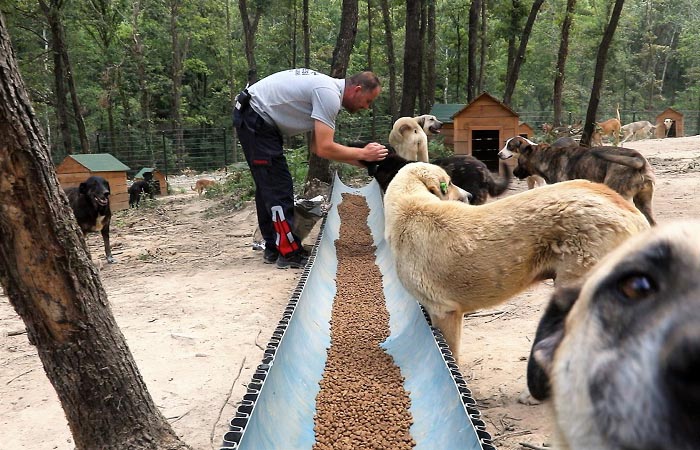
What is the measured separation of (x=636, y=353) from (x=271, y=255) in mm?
6028

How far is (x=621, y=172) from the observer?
6.31 metres

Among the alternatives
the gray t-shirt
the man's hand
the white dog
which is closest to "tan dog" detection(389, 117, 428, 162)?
the white dog

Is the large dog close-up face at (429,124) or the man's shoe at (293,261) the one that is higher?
the large dog close-up face at (429,124)

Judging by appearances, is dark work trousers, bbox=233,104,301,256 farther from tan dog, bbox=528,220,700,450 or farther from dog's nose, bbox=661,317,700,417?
dog's nose, bbox=661,317,700,417

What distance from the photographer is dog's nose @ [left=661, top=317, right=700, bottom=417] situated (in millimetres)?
888

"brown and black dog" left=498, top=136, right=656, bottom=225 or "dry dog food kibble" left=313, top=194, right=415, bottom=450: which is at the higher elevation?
"brown and black dog" left=498, top=136, right=656, bottom=225

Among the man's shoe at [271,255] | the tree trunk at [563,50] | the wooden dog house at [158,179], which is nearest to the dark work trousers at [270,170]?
the man's shoe at [271,255]

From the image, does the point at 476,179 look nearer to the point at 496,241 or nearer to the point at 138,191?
the point at 496,241

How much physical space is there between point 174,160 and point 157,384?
2646 cm

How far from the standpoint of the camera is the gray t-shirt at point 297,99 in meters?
5.79

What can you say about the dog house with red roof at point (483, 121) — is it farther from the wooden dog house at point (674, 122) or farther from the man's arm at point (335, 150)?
the wooden dog house at point (674, 122)

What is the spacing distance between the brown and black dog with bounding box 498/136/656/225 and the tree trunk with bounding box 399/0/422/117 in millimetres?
6255

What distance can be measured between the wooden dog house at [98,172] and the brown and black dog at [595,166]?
9.44 m

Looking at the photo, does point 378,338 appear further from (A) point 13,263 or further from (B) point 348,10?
(B) point 348,10
